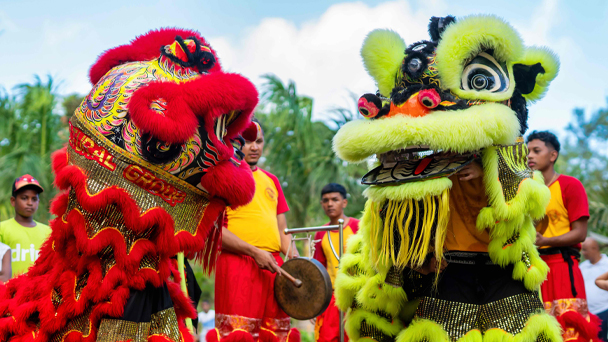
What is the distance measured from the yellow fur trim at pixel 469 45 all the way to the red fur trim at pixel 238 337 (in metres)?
2.39

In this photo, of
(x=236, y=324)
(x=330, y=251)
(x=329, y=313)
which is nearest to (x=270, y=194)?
(x=236, y=324)

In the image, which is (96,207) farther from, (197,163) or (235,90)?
(235,90)

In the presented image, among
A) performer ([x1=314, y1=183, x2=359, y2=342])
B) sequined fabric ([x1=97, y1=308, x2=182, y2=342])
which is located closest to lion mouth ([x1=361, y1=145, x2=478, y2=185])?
sequined fabric ([x1=97, y1=308, x2=182, y2=342])

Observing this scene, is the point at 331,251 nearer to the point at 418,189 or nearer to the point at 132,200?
the point at 418,189

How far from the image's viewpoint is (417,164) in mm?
2881

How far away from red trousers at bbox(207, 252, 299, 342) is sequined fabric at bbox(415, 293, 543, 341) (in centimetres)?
175

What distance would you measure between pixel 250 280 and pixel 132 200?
6.27 ft

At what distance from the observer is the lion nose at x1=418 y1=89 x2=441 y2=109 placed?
2791 millimetres

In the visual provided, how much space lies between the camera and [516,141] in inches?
120

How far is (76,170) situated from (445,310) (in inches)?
78.1

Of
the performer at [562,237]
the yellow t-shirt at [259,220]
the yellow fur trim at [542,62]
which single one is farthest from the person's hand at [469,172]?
the yellow t-shirt at [259,220]

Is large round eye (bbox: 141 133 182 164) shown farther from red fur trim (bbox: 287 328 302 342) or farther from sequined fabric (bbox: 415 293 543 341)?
red fur trim (bbox: 287 328 302 342)

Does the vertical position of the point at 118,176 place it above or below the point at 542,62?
below

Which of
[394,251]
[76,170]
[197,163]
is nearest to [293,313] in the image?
[394,251]
